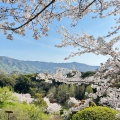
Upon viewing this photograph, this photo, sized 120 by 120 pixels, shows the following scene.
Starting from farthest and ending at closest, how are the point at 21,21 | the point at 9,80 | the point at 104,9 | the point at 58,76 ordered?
the point at 9,80 < the point at 58,76 < the point at 104,9 < the point at 21,21

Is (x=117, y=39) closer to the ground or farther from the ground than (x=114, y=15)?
closer to the ground

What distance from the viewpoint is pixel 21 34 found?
13.5ft

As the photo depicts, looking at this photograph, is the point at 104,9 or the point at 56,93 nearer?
the point at 104,9

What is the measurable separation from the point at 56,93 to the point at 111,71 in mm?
50622

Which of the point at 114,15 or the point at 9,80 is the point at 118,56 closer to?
the point at 114,15

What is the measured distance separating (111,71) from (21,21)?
145 centimetres

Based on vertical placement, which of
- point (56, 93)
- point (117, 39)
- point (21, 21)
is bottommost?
point (56, 93)

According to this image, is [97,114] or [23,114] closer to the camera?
[97,114]

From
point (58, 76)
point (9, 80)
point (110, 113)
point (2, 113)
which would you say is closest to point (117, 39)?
point (58, 76)

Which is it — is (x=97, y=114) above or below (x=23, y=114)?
above

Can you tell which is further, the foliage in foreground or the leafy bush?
the foliage in foreground

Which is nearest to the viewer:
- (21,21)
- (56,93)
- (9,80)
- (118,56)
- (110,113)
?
(118,56)

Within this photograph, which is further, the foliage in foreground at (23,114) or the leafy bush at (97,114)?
the foliage in foreground at (23,114)

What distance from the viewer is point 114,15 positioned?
13.7ft
